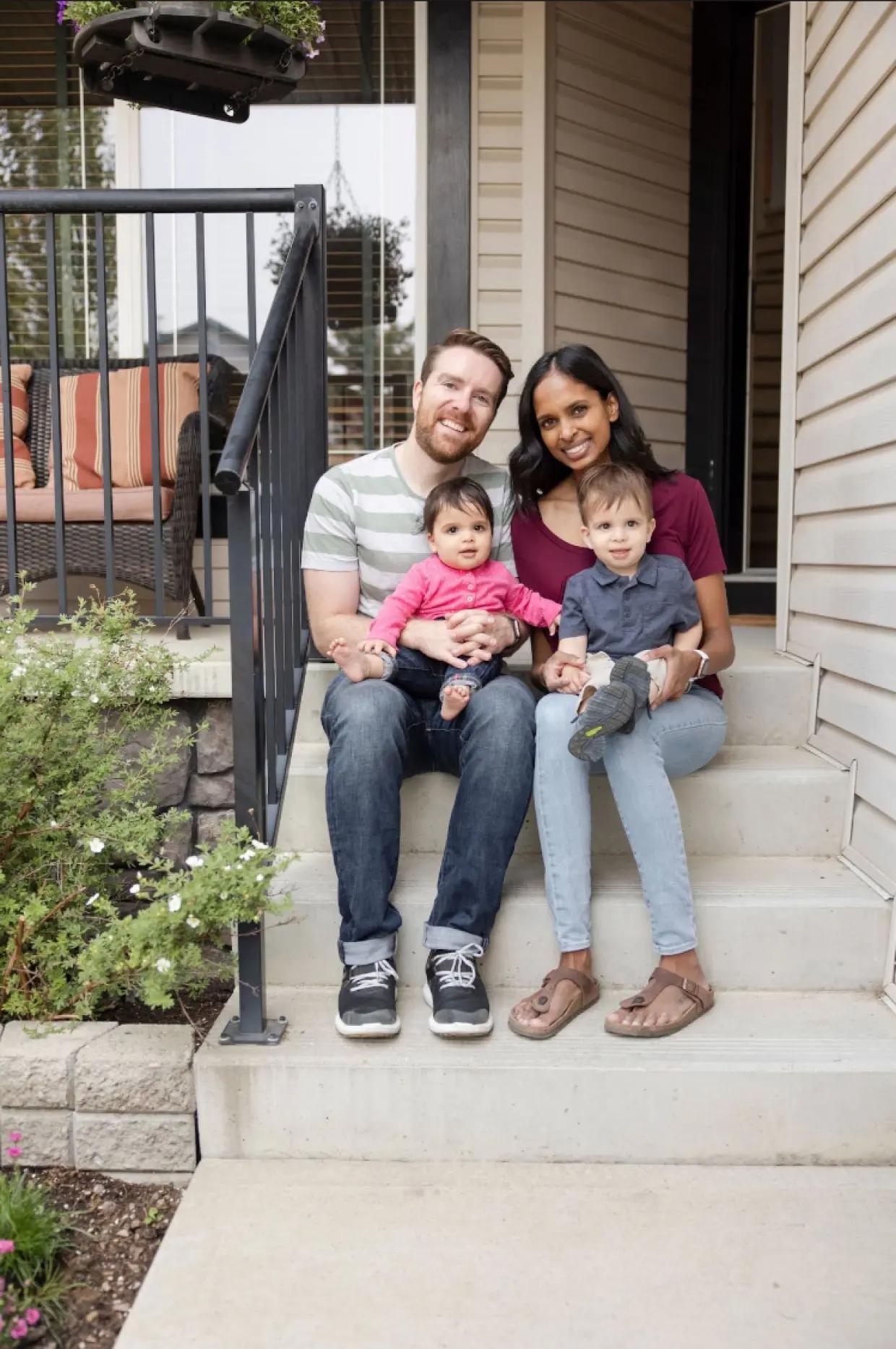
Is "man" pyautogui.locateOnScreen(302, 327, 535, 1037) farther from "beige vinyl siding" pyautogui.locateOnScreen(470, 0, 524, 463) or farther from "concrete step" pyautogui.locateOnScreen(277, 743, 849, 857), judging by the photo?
"beige vinyl siding" pyautogui.locateOnScreen(470, 0, 524, 463)

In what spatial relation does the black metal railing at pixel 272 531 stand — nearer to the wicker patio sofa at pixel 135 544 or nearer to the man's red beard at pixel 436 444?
the man's red beard at pixel 436 444

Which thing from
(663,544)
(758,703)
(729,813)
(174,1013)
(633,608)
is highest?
(663,544)

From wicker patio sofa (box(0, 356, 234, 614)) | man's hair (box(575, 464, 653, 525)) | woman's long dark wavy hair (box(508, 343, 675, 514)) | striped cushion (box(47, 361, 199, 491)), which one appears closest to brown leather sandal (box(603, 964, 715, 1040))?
man's hair (box(575, 464, 653, 525))

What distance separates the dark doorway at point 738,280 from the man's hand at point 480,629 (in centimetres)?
226

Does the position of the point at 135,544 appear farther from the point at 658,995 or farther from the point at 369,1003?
the point at 658,995

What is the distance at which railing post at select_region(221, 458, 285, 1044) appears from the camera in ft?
5.91

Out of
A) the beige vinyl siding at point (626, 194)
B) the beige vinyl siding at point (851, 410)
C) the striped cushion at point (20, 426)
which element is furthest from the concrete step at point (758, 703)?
the beige vinyl siding at point (626, 194)

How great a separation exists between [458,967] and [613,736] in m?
0.46

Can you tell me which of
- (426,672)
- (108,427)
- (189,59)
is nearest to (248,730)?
(426,672)

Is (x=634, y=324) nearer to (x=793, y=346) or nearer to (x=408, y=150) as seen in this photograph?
(x=408, y=150)

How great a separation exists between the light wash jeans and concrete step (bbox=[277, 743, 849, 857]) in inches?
12.2

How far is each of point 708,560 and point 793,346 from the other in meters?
0.94

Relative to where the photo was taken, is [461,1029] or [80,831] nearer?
[461,1029]

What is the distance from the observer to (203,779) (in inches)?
100.0
